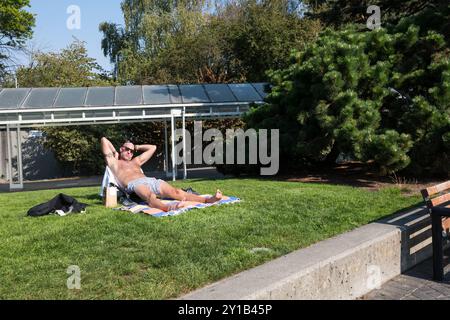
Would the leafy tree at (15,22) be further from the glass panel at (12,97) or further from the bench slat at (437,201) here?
the bench slat at (437,201)

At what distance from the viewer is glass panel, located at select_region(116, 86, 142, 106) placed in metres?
16.3

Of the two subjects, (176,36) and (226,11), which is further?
(226,11)

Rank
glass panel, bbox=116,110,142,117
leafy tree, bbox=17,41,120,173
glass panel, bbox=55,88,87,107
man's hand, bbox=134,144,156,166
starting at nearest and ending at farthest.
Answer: man's hand, bbox=134,144,156,166, glass panel, bbox=55,88,87,107, glass panel, bbox=116,110,142,117, leafy tree, bbox=17,41,120,173

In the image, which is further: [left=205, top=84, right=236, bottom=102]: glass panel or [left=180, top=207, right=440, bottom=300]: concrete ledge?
[left=205, top=84, right=236, bottom=102]: glass panel

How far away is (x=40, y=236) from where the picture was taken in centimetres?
559

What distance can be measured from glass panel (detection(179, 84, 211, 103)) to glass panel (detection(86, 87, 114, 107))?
2576 millimetres

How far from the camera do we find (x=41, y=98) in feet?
53.4

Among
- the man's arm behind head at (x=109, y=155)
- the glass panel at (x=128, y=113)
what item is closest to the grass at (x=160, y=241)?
the man's arm behind head at (x=109, y=155)

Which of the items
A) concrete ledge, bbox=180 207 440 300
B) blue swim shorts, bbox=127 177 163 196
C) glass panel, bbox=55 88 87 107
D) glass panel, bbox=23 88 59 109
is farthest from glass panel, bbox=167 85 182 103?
concrete ledge, bbox=180 207 440 300

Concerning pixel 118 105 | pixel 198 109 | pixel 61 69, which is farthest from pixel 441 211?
pixel 61 69

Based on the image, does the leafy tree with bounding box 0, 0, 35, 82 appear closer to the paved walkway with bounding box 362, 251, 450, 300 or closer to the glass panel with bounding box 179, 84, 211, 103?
the glass panel with bounding box 179, 84, 211, 103
